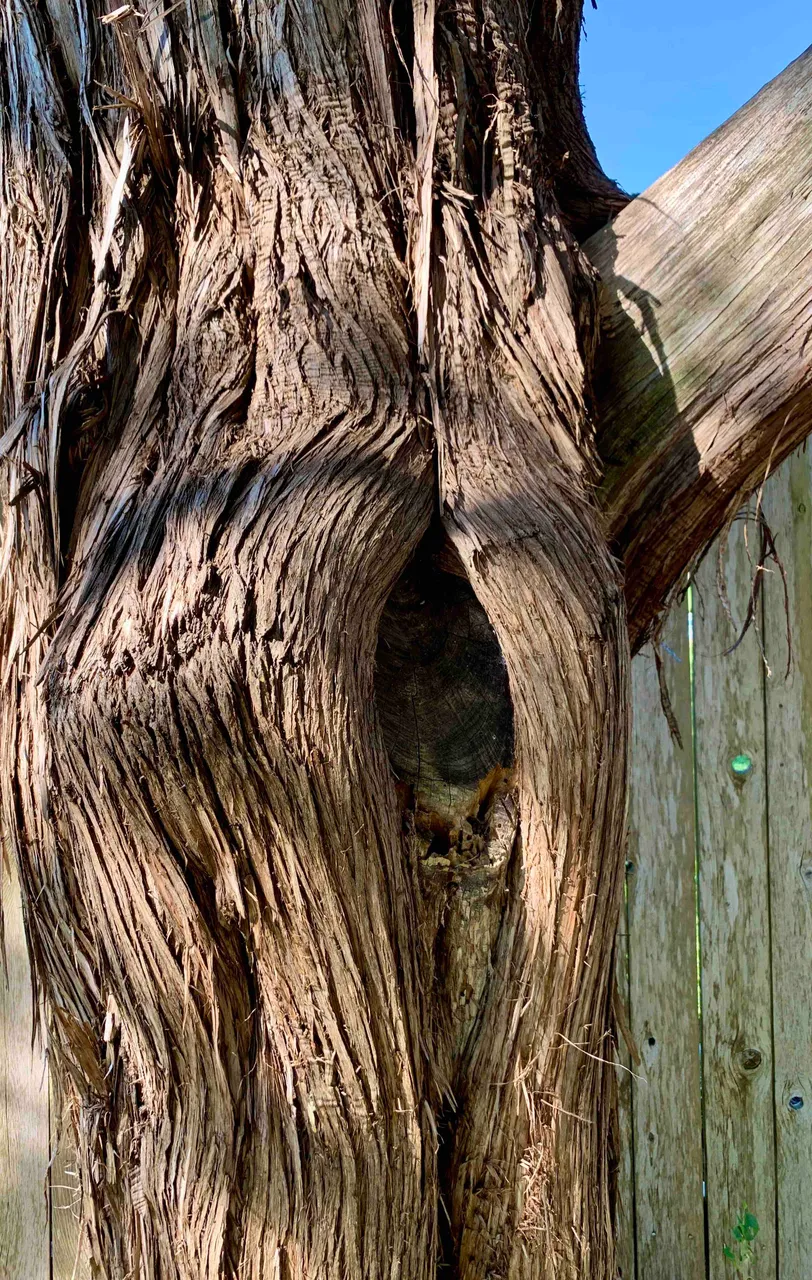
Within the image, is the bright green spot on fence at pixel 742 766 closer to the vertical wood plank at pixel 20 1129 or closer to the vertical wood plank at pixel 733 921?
the vertical wood plank at pixel 733 921

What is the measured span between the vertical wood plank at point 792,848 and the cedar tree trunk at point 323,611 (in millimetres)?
1395

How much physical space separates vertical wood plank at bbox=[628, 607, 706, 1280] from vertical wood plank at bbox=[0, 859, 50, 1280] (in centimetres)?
136

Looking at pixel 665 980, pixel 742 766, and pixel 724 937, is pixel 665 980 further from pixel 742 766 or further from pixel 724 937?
pixel 742 766

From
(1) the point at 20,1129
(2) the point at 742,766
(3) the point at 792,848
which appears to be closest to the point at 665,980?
(3) the point at 792,848

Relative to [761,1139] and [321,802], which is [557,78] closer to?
[321,802]

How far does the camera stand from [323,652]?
3.29ft

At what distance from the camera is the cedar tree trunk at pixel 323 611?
99cm

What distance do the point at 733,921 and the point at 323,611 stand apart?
74.4 inches

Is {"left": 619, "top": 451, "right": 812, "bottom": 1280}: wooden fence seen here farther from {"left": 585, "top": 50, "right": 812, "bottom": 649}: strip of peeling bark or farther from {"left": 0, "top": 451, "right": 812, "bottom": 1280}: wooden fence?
{"left": 585, "top": 50, "right": 812, "bottom": 649}: strip of peeling bark

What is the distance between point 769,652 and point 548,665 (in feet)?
5.51

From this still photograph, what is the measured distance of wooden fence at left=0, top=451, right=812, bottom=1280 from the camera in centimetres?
247

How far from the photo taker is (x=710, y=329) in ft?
3.97

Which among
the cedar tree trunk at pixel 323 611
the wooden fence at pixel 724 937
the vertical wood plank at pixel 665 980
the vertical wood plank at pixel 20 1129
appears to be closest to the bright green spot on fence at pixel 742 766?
Answer: the wooden fence at pixel 724 937

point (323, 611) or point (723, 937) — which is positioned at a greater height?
point (323, 611)
